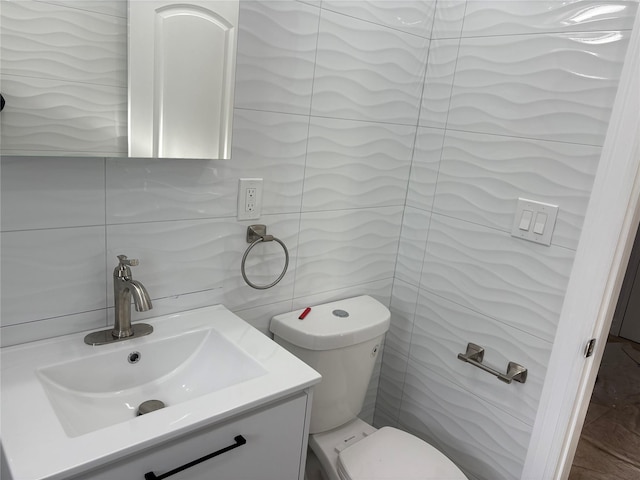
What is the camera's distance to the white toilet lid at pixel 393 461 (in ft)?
4.61

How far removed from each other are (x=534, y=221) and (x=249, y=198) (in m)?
0.83

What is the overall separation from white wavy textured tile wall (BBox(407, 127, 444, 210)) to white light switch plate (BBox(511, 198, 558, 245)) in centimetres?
34

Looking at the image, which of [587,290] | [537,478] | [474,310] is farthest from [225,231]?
[537,478]

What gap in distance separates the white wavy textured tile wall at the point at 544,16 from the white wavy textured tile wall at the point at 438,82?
83 mm

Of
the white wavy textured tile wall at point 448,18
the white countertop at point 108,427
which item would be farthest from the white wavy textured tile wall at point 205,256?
the white wavy textured tile wall at point 448,18

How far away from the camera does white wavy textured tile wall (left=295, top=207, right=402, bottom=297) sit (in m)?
1.61

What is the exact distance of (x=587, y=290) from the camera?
1328 millimetres

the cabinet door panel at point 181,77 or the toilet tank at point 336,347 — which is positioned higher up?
the cabinet door panel at point 181,77

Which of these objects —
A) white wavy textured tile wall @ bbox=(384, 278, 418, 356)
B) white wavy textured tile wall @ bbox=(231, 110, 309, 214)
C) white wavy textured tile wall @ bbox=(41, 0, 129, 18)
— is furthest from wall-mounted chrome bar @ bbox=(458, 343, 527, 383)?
white wavy textured tile wall @ bbox=(41, 0, 129, 18)

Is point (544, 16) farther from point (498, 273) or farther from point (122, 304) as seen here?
point (122, 304)

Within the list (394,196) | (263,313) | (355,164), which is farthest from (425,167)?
(263,313)

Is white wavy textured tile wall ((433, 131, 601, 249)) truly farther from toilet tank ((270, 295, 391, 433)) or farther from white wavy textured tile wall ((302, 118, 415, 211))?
toilet tank ((270, 295, 391, 433))

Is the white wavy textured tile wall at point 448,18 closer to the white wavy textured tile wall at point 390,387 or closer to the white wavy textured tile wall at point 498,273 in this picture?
the white wavy textured tile wall at point 498,273

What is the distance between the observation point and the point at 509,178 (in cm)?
149
